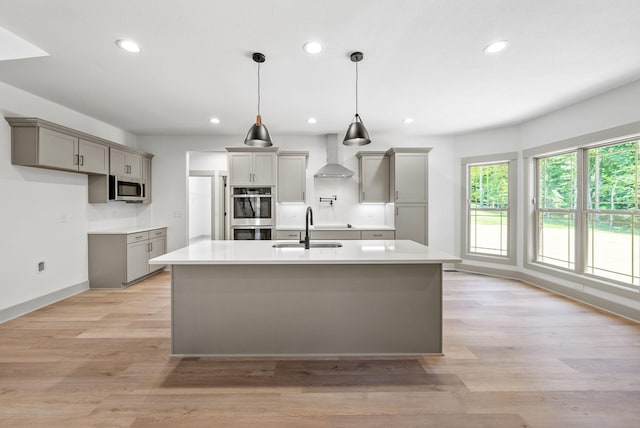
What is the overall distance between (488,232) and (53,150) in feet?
21.1

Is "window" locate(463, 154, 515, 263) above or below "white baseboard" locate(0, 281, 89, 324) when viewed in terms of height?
above

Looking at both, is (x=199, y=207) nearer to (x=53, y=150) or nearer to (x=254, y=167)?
(x=254, y=167)

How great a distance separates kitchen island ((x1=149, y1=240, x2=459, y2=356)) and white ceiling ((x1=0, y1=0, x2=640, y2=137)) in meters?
1.72

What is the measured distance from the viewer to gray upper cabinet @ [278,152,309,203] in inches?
198

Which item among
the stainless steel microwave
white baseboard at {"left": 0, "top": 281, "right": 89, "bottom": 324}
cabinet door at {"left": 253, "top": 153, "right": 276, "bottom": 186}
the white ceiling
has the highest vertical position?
the white ceiling

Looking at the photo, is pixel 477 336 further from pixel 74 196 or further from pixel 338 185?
pixel 74 196

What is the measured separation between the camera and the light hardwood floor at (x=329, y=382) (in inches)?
67.1

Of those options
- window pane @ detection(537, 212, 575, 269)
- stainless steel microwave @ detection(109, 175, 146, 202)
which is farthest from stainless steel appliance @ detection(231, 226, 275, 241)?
window pane @ detection(537, 212, 575, 269)

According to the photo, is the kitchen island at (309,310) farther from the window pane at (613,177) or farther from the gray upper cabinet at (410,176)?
the window pane at (613,177)

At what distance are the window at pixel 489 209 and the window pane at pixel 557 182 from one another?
0.42 m

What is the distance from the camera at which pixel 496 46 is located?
Answer: 8.03 feet

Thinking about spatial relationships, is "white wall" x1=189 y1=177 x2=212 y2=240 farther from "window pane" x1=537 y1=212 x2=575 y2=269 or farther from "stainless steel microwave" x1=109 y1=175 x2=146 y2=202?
"window pane" x1=537 y1=212 x2=575 y2=269

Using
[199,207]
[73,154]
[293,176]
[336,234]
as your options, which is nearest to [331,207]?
[336,234]

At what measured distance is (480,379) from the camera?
2.07 metres
